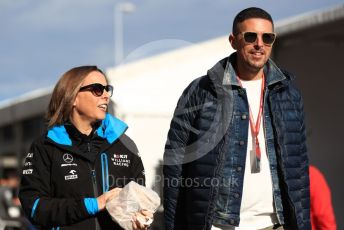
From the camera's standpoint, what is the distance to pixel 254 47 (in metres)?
4.02

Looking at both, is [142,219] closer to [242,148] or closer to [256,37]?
[242,148]

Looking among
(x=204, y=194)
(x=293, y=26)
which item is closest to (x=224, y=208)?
(x=204, y=194)

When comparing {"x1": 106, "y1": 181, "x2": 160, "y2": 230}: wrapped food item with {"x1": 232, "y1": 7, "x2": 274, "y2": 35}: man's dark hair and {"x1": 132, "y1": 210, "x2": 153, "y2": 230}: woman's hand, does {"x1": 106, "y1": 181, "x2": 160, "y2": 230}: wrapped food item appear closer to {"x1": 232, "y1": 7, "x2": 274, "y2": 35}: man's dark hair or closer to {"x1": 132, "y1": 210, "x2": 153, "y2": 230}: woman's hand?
{"x1": 132, "y1": 210, "x2": 153, "y2": 230}: woman's hand

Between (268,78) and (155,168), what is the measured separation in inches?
288

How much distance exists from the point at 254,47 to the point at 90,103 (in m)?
1.01

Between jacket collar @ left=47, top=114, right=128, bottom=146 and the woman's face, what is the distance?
0.07 metres

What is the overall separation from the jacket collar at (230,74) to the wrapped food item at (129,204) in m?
0.87

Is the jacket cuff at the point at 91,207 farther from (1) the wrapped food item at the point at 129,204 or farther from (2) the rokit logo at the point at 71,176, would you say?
(2) the rokit logo at the point at 71,176

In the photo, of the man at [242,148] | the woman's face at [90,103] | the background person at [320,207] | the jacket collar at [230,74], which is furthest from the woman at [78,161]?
the background person at [320,207]

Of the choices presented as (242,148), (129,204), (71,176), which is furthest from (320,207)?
(71,176)

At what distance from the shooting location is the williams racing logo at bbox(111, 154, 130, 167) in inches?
151

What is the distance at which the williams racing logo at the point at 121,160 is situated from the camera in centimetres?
383

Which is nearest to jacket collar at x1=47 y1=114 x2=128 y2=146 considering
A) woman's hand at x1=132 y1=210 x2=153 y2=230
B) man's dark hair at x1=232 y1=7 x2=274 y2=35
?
woman's hand at x1=132 y1=210 x2=153 y2=230

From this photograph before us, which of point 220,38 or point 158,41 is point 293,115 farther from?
point 220,38
